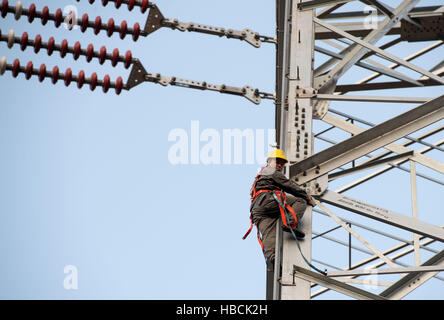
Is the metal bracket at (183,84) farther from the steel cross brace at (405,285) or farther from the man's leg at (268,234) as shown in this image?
the steel cross brace at (405,285)

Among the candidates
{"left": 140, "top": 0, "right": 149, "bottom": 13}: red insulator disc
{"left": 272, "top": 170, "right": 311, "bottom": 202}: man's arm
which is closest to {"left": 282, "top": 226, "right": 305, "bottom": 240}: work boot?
{"left": 272, "top": 170, "right": 311, "bottom": 202}: man's arm

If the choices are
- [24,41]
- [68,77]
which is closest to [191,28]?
[68,77]

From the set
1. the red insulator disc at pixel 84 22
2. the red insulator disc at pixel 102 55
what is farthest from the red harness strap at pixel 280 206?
the red insulator disc at pixel 84 22

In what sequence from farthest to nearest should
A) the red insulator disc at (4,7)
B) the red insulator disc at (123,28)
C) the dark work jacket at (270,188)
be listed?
the red insulator disc at (123,28) → the red insulator disc at (4,7) → the dark work jacket at (270,188)

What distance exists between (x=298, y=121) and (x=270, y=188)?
96 cm

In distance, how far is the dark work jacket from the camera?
11395 millimetres

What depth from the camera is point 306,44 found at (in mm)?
12289

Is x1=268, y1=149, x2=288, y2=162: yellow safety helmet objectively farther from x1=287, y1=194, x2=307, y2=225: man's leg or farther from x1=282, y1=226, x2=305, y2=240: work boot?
x1=282, y1=226, x2=305, y2=240: work boot

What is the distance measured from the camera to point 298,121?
1179 centimetres

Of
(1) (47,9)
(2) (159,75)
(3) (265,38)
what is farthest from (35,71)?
(3) (265,38)

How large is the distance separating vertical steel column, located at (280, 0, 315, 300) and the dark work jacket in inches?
11.2

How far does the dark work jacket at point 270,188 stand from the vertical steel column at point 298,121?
11.2 inches

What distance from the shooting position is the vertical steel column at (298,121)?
1102 centimetres

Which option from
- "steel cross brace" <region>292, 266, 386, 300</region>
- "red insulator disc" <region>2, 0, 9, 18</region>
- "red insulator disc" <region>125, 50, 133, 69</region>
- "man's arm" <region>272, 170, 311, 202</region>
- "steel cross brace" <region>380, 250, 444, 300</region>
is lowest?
"steel cross brace" <region>292, 266, 386, 300</region>
